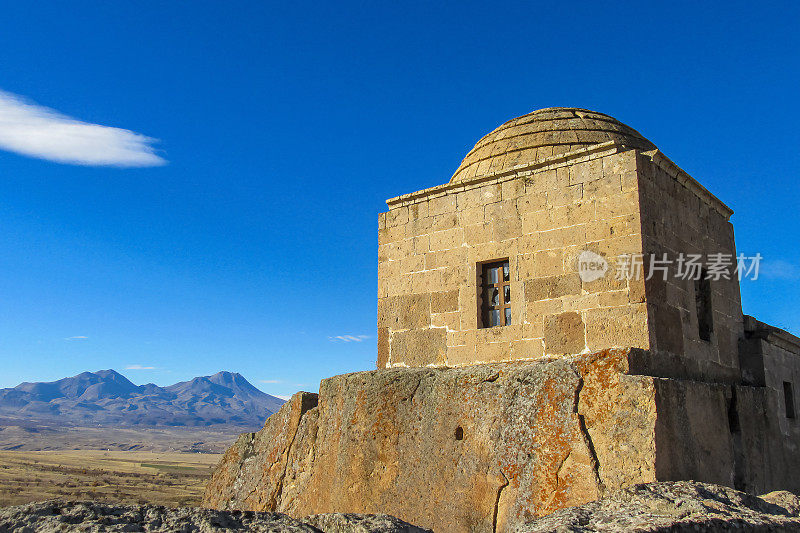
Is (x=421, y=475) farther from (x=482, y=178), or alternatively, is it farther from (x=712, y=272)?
(x=712, y=272)

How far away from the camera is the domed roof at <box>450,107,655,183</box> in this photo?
6.54 m

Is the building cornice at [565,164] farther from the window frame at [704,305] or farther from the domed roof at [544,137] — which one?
the window frame at [704,305]

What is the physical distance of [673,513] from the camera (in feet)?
9.68

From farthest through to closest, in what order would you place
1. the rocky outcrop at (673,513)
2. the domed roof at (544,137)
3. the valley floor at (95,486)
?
1. the valley floor at (95,486)
2. the domed roof at (544,137)
3. the rocky outcrop at (673,513)

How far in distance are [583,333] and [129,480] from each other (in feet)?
157

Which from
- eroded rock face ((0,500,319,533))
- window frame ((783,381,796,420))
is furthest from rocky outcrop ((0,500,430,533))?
window frame ((783,381,796,420))

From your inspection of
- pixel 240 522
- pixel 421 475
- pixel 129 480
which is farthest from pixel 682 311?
pixel 129 480

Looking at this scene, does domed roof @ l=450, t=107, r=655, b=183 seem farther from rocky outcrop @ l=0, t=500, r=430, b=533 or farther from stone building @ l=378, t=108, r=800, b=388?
rocky outcrop @ l=0, t=500, r=430, b=533

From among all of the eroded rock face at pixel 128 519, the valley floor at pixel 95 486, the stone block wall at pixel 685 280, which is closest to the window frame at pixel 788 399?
the stone block wall at pixel 685 280

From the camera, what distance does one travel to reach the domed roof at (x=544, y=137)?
6543 millimetres

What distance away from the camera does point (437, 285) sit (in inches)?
240

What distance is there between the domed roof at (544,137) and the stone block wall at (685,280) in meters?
0.92

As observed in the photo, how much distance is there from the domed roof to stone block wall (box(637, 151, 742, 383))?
3.01 feet

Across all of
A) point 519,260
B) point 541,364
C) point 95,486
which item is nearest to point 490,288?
point 519,260
